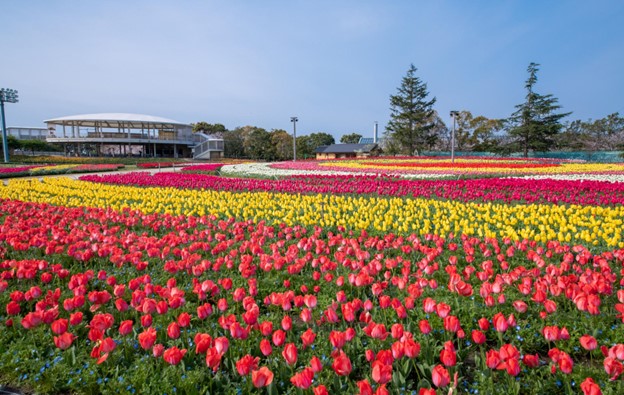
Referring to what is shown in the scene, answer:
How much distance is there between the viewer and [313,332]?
9.59 ft

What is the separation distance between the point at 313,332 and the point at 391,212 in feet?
16.1

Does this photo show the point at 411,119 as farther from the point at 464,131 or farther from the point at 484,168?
the point at 484,168

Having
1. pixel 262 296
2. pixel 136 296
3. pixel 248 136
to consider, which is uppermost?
pixel 248 136

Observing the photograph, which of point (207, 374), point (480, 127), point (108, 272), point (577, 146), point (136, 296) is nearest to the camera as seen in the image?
point (207, 374)

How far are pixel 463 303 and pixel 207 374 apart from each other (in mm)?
2134

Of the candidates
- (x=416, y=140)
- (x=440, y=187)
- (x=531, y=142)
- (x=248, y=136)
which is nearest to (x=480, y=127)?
(x=416, y=140)

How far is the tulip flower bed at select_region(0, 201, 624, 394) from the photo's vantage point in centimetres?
226

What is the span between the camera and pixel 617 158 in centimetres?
3950

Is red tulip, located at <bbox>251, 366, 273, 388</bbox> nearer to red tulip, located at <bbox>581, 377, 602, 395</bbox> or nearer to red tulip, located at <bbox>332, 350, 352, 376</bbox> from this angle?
red tulip, located at <bbox>332, 350, 352, 376</bbox>

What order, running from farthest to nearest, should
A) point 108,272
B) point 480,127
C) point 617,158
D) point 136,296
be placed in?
point 480,127 < point 617,158 < point 108,272 < point 136,296

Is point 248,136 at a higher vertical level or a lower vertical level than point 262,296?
higher

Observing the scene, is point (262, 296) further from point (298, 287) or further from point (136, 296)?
point (136, 296)

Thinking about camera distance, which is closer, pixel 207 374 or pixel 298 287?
pixel 207 374

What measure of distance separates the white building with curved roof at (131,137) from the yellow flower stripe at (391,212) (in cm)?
5207
